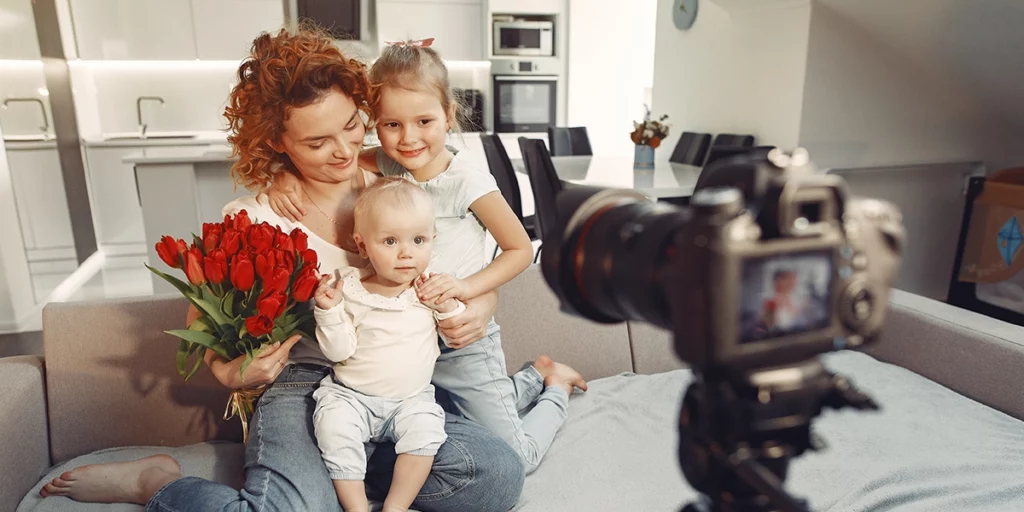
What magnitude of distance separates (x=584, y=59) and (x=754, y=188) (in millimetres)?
5079

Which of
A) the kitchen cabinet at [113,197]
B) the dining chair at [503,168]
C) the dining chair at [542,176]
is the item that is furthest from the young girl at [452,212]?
the kitchen cabinet at [113,197]

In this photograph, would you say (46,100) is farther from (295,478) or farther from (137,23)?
(295,478)

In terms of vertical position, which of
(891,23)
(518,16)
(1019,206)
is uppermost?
(518,16)

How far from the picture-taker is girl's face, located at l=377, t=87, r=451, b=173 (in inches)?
50.4

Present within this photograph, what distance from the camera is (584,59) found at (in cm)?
529

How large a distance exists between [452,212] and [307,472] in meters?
0.58

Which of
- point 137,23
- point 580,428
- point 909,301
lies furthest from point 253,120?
point 137,23

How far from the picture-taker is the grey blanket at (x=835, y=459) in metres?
1.26

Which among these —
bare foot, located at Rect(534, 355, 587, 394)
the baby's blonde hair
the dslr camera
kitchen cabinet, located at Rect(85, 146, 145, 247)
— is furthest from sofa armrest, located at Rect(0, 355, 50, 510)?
kitchen cabinet, located at Rect(85, 146, 145, 247)

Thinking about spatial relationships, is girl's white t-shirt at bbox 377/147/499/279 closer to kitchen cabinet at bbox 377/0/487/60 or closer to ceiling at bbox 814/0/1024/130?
ceiling at bbox 814/0/1024/130

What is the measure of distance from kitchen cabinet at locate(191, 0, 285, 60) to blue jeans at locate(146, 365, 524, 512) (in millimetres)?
4094

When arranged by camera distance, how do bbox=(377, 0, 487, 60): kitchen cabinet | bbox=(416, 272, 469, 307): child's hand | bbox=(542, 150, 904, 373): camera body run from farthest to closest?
bbox=(377, 0, 487, 60): kitchen cabinet → bbox=(416, 272, 469, 307): child's hand → bbox=(542, 150, 904, 373): camera body

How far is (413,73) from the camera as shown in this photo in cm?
129

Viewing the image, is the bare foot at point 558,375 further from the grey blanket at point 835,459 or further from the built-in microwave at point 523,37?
the built-in microwave at point 523,37
